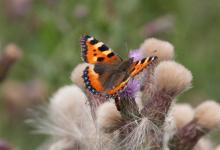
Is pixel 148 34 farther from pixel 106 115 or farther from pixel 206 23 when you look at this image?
pixel 106 115

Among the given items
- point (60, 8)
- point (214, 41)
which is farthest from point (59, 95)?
point (214, 41)

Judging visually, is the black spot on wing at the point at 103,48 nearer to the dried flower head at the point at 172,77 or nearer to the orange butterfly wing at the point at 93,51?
the orange butterfly wing at the point at 93,51

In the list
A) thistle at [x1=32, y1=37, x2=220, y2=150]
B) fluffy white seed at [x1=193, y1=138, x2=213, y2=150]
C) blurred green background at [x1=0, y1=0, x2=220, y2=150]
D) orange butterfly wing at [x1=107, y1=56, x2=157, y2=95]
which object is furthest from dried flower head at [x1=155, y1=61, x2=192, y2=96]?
blurred green background at [x1=0, y1=0, x2=220, y2=150]

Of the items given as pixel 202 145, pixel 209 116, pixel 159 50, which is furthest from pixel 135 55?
pixel 202 145

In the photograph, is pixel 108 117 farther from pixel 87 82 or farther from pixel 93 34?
pixel 93 34

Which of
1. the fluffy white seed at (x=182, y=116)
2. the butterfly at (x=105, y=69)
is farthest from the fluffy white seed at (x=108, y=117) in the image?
the fluffy white seed at (x=182, y=116)

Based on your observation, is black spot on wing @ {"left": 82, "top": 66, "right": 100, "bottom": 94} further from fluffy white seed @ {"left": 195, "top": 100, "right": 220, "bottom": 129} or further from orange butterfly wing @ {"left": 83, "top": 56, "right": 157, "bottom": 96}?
fluffy white seed @ {"left": 195, "top": 100, "right": 220, "bottom": 129}
